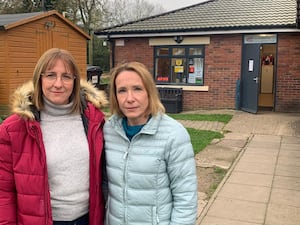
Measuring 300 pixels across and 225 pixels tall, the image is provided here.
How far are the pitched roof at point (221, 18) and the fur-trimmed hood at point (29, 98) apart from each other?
1054cm

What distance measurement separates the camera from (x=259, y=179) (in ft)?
18.3

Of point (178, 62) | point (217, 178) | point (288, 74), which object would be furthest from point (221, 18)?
point (217, 178)

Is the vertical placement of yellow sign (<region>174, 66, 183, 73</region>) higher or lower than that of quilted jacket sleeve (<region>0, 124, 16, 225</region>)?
higher

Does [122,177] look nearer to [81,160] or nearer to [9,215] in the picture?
[81,160]

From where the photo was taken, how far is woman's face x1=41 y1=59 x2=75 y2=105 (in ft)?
6.55

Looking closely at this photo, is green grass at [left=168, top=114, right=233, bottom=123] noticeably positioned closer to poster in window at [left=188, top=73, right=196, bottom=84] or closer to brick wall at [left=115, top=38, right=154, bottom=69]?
poster in window at [left=188, top=73, right=196, bottom=84]

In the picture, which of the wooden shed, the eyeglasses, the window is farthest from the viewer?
the window

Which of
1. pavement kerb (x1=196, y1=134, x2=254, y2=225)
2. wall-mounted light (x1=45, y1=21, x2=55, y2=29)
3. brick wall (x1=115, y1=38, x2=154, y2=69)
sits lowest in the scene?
pavement kerb (x1=196, y1=134, x2=254, y2=225)

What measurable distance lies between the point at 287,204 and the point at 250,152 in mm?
2714

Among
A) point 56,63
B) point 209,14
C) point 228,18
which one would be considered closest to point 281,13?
point 228,18

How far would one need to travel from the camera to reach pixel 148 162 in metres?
1.91

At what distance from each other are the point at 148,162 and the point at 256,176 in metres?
4.19

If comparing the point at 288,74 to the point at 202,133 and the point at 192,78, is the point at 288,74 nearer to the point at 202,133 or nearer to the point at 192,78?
the point at 192,78

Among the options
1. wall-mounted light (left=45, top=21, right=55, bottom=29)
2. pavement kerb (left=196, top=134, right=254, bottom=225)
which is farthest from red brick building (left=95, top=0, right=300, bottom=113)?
pavement kerb (left=196, top=134, right=254, bottom=225)
